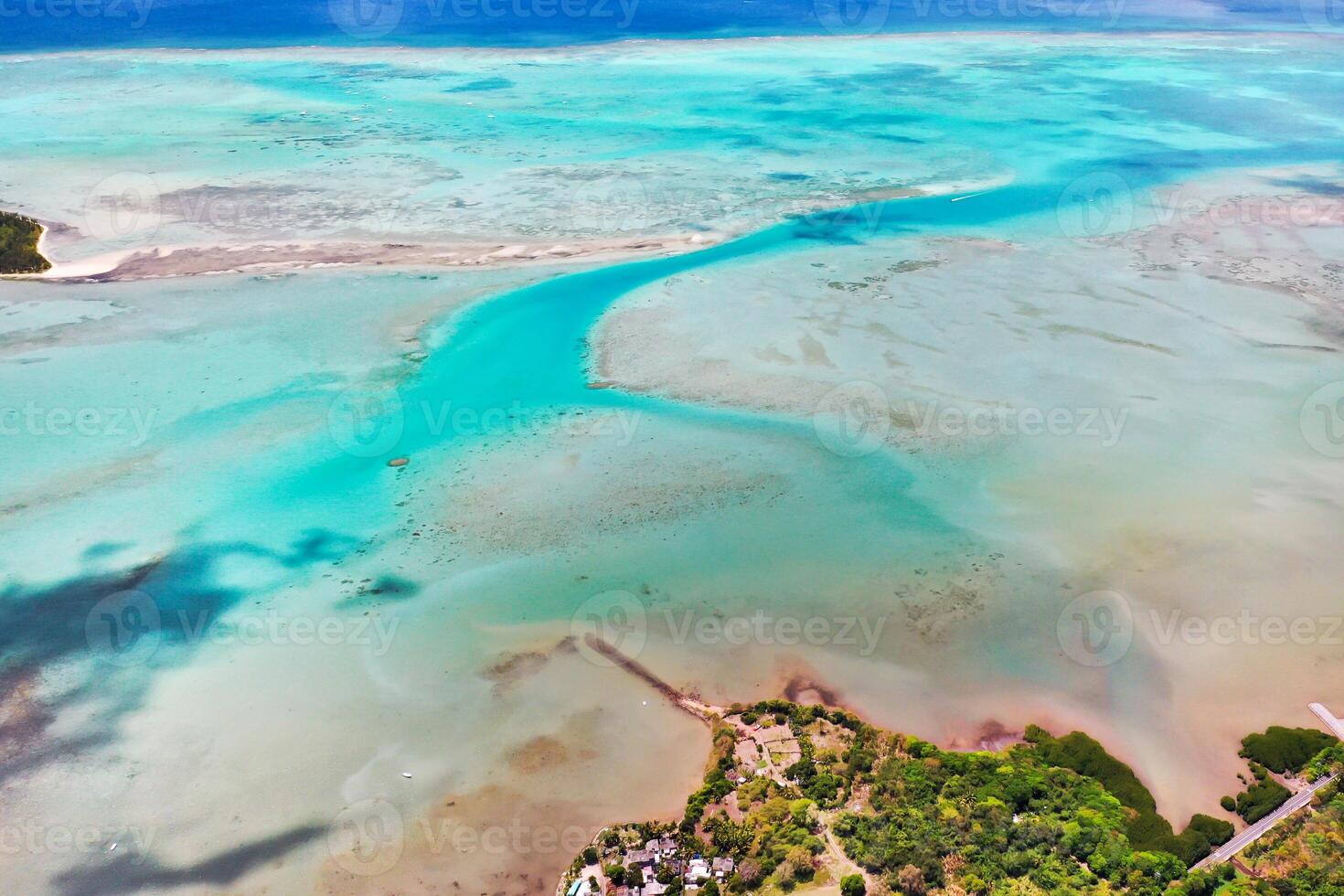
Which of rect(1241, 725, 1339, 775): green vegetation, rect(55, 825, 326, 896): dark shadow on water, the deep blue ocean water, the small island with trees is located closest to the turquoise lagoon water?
rect(55, 825, 326, 896): dark shadow on water

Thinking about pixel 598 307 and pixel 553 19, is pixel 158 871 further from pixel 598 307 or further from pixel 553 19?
pixel 553 19

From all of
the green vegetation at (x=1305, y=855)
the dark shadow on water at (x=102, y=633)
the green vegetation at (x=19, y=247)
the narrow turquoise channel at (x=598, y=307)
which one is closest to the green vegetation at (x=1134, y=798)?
the green vegetation at (x=1305, y=855)

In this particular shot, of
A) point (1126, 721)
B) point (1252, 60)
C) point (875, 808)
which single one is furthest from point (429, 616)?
point (1252, 60)

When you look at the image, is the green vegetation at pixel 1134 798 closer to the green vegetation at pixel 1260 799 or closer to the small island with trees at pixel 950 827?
the small island with trees at pixel 950 827

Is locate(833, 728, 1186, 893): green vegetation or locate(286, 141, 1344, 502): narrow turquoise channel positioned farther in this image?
locate(286, 141, 1344, 502): narrow turquoise channel

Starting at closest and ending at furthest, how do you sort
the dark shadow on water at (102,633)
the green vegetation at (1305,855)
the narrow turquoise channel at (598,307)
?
the green vegetation at (1305,855), the dark shadow on water at (102,633), the narrow turquoise channel at (598,307)

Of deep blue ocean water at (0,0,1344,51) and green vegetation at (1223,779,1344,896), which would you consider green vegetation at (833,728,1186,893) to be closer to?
green vegetation at (1223,779,1344,896)
